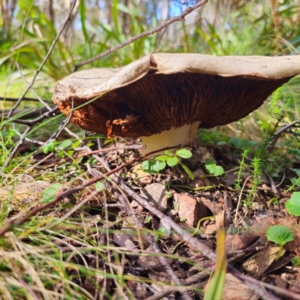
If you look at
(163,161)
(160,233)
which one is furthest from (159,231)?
(163,161)

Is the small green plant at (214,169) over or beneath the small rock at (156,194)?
over

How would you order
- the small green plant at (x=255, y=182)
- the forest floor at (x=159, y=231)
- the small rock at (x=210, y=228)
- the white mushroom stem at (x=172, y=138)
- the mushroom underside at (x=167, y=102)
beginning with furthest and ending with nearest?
the white mushroom stem at (x=172, y=138), the small green plant at (x=255, y=182), the small rock at (x=210, y=228), the mushroom underside at (x=167, y=102), the forest floor at (x=159, y=231)

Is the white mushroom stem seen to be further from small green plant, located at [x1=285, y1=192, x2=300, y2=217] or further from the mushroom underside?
small green plant, located at [x1=285, y1=192, x2=300, y2=217]

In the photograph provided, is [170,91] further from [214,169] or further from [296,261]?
[296,261]

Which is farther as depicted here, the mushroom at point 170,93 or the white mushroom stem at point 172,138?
the white mushroom stem at point 172,138

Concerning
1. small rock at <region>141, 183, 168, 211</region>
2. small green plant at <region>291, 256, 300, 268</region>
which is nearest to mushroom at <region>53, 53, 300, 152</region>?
small rock at <region>141, 183, 168, 211</region>

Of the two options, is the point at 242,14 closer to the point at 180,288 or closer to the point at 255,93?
the point at 255,93

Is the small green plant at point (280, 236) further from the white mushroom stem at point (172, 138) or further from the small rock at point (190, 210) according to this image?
the white mushroom stem at point (172, 138)

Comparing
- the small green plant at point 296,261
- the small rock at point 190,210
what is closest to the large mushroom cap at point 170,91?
the small rock at point 190,210
